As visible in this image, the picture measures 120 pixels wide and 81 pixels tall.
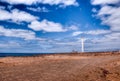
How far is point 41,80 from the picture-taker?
62.5 ft

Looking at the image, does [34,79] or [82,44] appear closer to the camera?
[34,79]

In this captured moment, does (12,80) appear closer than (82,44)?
Yes

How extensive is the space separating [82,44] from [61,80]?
106135mm

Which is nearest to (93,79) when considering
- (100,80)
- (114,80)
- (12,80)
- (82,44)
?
(100,80)

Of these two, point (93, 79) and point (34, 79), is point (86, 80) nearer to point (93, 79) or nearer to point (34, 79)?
point (93, 79)

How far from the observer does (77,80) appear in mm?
19281

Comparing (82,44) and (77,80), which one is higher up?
(82,44)

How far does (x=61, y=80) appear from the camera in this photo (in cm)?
1922

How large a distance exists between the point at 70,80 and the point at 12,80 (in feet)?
17.6

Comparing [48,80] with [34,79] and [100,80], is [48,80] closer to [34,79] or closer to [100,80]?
[34,79]

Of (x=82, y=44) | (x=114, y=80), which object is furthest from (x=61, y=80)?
(x=82, y=44)

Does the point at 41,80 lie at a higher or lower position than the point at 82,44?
lower

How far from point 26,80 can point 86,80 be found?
18.3ft

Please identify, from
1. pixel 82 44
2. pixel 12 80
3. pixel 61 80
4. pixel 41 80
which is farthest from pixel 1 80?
pixel 82 44
